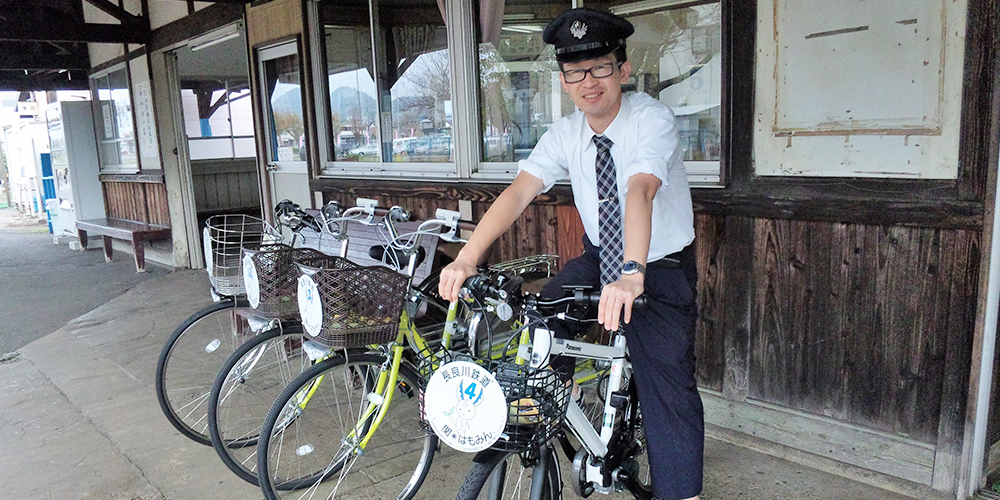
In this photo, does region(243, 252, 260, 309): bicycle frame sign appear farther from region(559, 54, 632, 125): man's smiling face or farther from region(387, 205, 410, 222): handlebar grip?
region(559, 54, 632, 125): man's smiling face

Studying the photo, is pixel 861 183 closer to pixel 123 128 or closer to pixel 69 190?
pixel 123 128

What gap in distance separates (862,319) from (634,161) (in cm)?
136

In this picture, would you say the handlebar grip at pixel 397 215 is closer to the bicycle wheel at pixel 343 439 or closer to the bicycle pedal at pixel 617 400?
the bicycle wheel at pixel 343 439

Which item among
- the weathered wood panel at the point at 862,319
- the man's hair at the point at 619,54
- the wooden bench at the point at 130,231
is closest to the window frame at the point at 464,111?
the weathered wood panel at the point at 862,319

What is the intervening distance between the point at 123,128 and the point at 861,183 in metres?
9.57

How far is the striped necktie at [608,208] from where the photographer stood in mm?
2229

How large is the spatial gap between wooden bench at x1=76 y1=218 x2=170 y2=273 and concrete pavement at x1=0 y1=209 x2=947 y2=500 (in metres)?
3.10

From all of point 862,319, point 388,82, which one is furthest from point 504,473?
point 388,82

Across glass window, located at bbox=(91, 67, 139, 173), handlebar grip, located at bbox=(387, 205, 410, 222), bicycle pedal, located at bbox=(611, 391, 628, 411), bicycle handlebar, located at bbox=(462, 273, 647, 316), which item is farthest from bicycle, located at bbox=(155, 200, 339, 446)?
glass window, located at bbox=(91, 67, 139, 173)

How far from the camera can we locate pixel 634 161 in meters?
2.08

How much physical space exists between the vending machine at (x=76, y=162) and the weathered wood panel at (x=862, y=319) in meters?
10.3

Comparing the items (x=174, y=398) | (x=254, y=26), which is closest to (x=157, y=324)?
(x=174, y=398)

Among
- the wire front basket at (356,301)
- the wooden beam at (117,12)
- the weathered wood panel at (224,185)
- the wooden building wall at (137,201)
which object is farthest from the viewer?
the weathered wood panel at (224,185)

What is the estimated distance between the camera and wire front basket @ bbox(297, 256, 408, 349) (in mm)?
2420
